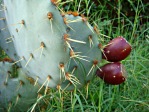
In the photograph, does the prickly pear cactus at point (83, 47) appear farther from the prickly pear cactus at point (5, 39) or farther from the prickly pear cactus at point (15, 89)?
the prickly pear cactus at point (5, 39)

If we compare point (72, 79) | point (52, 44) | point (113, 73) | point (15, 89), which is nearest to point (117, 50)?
point (113, 73)

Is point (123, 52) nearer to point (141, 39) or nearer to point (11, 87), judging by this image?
point (11, 87)

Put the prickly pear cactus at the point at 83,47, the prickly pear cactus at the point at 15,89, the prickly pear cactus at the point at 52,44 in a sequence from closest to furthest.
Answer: the prickly pear cactus at the point at 52,44, the prickly pear cactus at the point at 83,47, the prickly pear cactus at the point at 15,89

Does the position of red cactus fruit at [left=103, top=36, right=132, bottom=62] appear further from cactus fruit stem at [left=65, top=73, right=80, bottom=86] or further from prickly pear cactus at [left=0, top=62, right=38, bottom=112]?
prickly pear cactus at [left=0, top=62, right=38, bottom=112]

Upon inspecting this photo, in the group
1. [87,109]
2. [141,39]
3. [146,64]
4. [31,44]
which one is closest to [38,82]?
[31,44]

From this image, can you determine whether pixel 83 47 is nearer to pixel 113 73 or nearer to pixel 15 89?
pixel 113 73

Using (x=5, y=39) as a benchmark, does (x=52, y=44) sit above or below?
above

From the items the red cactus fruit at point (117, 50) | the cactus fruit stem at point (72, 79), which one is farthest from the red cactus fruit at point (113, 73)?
the cactus fruit stem at point (72, 79)
